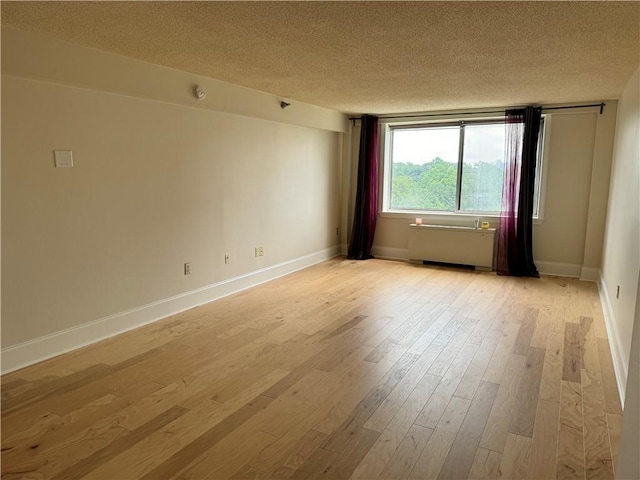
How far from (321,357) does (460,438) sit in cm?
116

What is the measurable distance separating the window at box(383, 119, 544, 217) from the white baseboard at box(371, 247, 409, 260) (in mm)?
614

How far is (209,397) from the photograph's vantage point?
2.53 meters

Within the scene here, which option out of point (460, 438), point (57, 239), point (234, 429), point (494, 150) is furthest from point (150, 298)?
point (494, 150)

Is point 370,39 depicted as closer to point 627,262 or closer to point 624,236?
point 627,262

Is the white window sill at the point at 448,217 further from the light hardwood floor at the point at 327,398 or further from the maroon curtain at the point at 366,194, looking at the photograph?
the light hardwood floor at the point at 327,398

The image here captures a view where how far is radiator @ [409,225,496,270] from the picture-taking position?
19.3 ft

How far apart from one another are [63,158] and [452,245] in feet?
15.5

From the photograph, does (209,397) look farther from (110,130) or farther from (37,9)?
(37,9)

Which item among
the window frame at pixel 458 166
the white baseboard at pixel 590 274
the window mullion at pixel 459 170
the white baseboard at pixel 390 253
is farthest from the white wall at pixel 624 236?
the white baseboard at pixel 390 253

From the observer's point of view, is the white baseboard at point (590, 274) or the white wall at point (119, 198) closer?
the white wall at point (119, 198)

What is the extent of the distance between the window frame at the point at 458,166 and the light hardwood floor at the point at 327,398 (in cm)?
198

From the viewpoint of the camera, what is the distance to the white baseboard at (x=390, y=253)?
263 inches

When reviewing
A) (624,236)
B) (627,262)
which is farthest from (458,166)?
(627,262)

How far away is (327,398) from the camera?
252 centimetres
